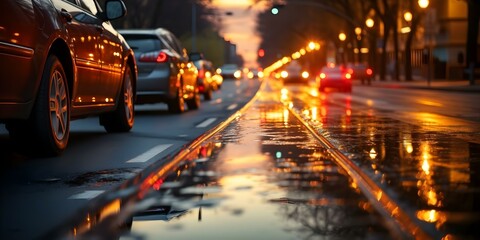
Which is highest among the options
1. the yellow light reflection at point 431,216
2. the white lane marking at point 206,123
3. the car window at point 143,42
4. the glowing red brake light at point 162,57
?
the car window at point 143,42

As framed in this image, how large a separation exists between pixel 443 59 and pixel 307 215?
62654mm

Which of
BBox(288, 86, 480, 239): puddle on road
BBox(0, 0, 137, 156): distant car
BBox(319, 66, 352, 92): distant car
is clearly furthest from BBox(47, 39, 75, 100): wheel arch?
BBox(319, 66, 352, 92): distant car

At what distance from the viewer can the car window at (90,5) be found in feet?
33.4

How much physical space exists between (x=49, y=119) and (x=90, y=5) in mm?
2787

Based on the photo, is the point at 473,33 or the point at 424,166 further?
the point at 473,33

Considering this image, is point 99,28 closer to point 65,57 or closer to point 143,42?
point 65,57

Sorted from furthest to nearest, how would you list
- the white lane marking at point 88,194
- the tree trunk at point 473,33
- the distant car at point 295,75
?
1. the distant car at point 295,75
2. the tree trunk at point 473,33
3. the white lane marking at point 88,194

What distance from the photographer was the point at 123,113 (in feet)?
39.5

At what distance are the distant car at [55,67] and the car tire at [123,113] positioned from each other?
26cm

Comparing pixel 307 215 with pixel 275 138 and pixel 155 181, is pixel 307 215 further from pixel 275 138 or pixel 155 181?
pixel 275 138

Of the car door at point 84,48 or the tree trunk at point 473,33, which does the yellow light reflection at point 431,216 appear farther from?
the tree trunk at point 473,33

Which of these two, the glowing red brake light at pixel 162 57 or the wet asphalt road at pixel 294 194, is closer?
the wet asphalt road at pixel 294 194

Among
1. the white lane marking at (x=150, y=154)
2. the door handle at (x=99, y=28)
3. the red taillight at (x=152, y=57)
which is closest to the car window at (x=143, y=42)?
the red taillight at (x=152, y=57)

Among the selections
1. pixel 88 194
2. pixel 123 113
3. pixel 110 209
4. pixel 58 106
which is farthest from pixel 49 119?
pixel 123 113
